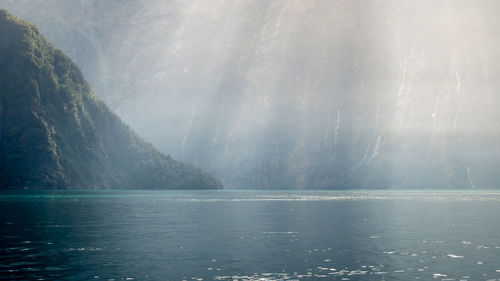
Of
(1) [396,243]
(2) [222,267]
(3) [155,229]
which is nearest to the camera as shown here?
(2) [222,267]

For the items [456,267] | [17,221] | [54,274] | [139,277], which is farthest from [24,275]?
[17,221]

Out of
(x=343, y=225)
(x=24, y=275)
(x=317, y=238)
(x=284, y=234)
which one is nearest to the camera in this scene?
(x=24, y=275)

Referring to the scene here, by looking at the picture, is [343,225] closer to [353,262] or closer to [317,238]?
[317,238]

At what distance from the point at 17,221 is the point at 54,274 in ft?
133

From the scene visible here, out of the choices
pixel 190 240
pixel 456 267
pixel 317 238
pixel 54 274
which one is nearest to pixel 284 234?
pixel 317 238

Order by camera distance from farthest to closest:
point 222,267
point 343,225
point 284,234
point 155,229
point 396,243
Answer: point 343,225
point 155,229
point 284,234
point 396,243
point 222,267

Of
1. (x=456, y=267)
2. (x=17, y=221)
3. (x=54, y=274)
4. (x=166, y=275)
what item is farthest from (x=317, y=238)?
(x=17, y=221)

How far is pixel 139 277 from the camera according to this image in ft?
114

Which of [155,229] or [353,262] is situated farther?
[155,229]

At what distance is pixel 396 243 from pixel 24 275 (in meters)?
31.4

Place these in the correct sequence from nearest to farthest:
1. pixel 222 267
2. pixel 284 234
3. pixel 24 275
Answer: pixel 24 275 → pixel 222 267 → pixel 284 234

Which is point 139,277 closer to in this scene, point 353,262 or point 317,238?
point 353,262

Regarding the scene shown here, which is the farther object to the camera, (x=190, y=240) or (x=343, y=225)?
(x=343, y=225)

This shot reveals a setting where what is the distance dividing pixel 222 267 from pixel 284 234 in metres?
21.9
